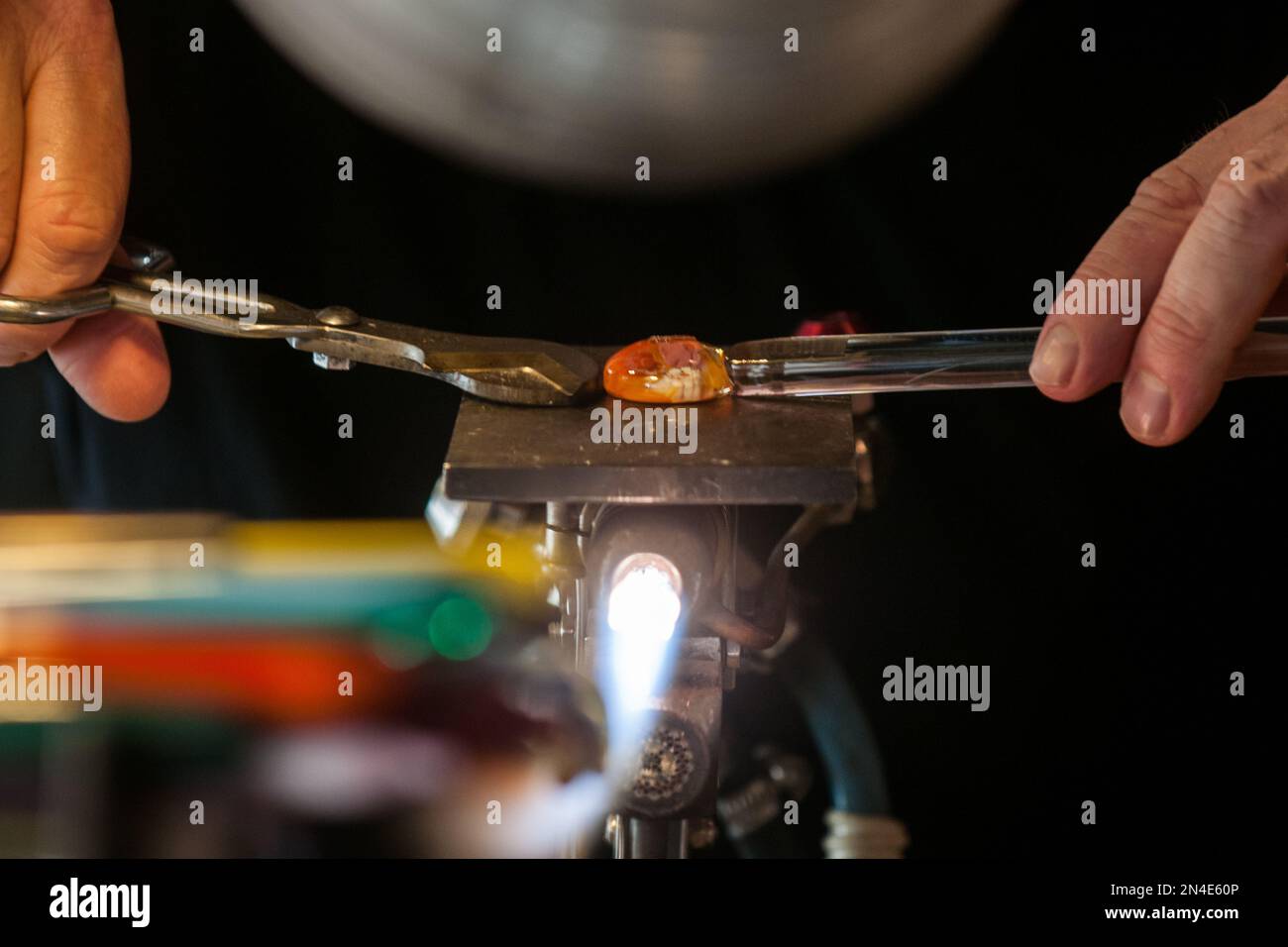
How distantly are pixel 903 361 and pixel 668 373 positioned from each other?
0.14m

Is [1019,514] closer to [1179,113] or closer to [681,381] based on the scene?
[1179,113]

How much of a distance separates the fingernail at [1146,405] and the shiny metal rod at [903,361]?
0.14ft

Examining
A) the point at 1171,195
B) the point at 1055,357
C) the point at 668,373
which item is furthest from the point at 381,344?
the point at 1171,195

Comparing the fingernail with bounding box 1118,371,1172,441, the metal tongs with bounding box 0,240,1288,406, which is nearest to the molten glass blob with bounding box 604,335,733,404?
the metal tongs with bounding box 0,240,1288,406

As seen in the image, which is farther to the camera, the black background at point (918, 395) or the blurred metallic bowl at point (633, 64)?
the black background at point (918, 395)

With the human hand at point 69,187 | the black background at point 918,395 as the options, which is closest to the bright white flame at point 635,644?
the human hand at point 69,187

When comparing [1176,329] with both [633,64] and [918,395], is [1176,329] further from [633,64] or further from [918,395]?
[918,395]

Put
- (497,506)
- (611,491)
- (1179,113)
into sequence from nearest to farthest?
(611,491) → (497,506) → (1179,113)

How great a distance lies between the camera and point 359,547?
1.46 m

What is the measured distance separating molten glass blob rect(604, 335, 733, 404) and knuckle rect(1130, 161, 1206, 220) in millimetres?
309

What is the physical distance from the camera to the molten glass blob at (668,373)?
31.7 inches

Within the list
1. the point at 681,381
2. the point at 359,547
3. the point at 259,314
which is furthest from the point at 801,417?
the point at 359,547

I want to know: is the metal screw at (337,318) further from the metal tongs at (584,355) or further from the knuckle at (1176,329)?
the knuckle at (1176,329)
